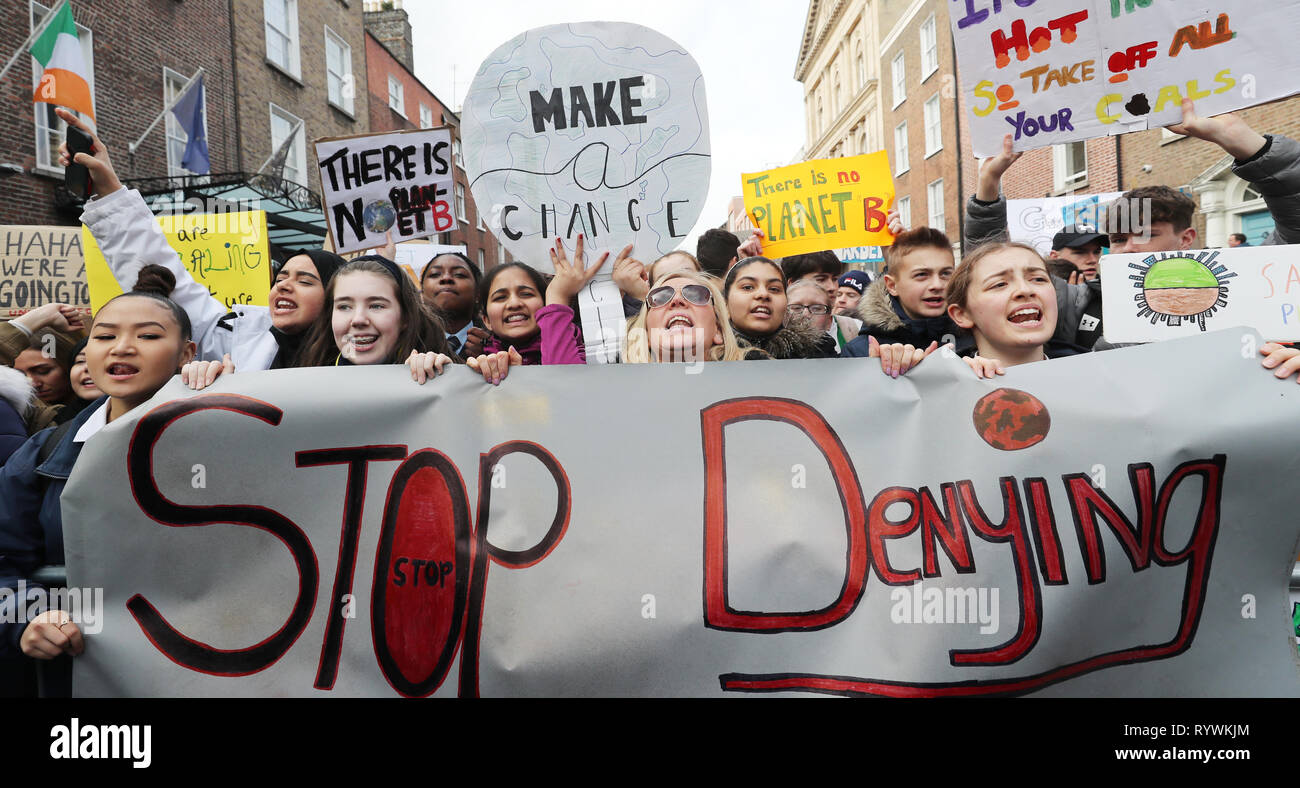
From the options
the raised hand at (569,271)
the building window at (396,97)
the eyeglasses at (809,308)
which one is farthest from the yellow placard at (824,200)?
the building window at (396,97)

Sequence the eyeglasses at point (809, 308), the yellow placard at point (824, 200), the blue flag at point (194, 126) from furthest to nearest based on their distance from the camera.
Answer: the blue flag at point (194, 126)
the yellow placard at point (824, 200)
the eyeglasses at point (809, 308)

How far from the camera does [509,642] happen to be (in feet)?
5.99

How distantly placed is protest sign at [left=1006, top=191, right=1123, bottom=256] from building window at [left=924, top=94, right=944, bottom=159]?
1522cm

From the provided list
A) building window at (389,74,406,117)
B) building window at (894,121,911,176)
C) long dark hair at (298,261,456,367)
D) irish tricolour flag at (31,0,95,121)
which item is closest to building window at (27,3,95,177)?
irish tricolour flag at (31,0,95,121)

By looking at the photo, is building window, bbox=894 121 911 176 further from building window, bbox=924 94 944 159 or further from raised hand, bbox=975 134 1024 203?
raised hand, bbox=975 134 1024 203

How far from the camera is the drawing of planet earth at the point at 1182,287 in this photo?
8.07ft

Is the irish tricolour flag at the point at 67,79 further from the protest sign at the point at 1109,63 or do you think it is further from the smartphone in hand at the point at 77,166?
the protest sign at the point at 1109,63

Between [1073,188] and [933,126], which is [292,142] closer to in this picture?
[1073,188]

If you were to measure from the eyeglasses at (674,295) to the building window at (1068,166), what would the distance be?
1644 centimetres

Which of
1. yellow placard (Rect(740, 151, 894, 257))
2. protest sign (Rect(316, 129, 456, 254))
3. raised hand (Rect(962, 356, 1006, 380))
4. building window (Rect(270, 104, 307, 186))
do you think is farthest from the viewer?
building window (Rect(270, 104, 307, 186))

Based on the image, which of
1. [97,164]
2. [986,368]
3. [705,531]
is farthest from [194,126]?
[986,368]

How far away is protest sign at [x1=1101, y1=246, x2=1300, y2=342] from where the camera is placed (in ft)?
7.82

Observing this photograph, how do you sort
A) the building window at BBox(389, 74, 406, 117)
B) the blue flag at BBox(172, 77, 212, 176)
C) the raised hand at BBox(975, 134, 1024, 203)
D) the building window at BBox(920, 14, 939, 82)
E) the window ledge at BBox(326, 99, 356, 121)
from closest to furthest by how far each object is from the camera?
the raised hand at BBox(975, 134, 1024, 203) < the blue flag at BBox(172, 77, 212, 176) < the window ledge at BBox(326, 99, 356, 121) < the building window at BBox(920, 14, 939, 82) < the building window at BBox(389, 74, 406, 117)
